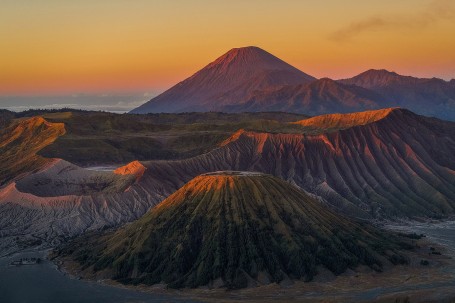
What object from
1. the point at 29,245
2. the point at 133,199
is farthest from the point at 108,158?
the point at 29,245

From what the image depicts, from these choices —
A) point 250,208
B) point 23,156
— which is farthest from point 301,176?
point 23,156

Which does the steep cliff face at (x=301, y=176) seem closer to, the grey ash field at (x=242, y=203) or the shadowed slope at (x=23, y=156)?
the grey ash field at (x=242, y=203)

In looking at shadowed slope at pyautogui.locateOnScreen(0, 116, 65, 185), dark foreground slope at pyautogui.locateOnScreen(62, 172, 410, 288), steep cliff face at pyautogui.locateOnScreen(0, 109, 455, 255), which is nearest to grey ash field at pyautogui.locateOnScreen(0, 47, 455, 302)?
dark foreground slope at pyautogui.locateOnScreen(62, 172, 410, 288)

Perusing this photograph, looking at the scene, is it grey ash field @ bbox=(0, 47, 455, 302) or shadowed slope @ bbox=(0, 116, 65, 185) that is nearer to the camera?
grey ash field @ bbox=(0, 47, 455, 302)

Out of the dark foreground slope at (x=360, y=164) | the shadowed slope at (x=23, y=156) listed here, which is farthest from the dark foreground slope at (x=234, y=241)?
the shadowed slope at (x=23, y=156)

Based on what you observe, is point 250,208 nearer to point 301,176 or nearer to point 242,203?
point 242,203

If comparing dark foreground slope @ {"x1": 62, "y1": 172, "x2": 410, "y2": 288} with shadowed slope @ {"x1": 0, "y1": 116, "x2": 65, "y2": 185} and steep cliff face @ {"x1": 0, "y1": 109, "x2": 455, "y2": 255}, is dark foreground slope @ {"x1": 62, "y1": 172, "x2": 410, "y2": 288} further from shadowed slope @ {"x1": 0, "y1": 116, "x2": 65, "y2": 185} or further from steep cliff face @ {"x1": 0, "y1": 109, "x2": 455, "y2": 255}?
shadowed slope @ {"x1": 0, "y1": 116, "x2": 65, "y2": 185}
